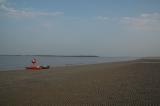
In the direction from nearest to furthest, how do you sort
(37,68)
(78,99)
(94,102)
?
(94,102)
(78,99)
(37,68)

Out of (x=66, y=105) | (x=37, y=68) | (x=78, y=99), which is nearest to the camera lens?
(x=66, y=105)

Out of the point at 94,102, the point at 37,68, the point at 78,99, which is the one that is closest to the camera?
the point at 94,102

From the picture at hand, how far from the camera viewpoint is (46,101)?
9.24 metres

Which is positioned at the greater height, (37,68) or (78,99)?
(37,68)

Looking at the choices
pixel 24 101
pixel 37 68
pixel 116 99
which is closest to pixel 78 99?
pixel 116 99

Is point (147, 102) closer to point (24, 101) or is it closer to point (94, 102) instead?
point (94, 102)

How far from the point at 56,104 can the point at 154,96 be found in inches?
164

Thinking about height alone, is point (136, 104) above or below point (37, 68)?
below

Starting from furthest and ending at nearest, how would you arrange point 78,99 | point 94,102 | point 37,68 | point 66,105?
point 37,68, point 78,99, point 94,102, point 66,105

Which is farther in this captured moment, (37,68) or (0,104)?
(37,68)

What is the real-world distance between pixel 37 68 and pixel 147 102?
1084 inches

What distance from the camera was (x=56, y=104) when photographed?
8.59 metres

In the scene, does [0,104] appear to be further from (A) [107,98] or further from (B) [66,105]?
(A) [107,98]

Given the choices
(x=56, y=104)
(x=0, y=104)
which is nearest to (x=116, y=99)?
(x=56, y=104)
